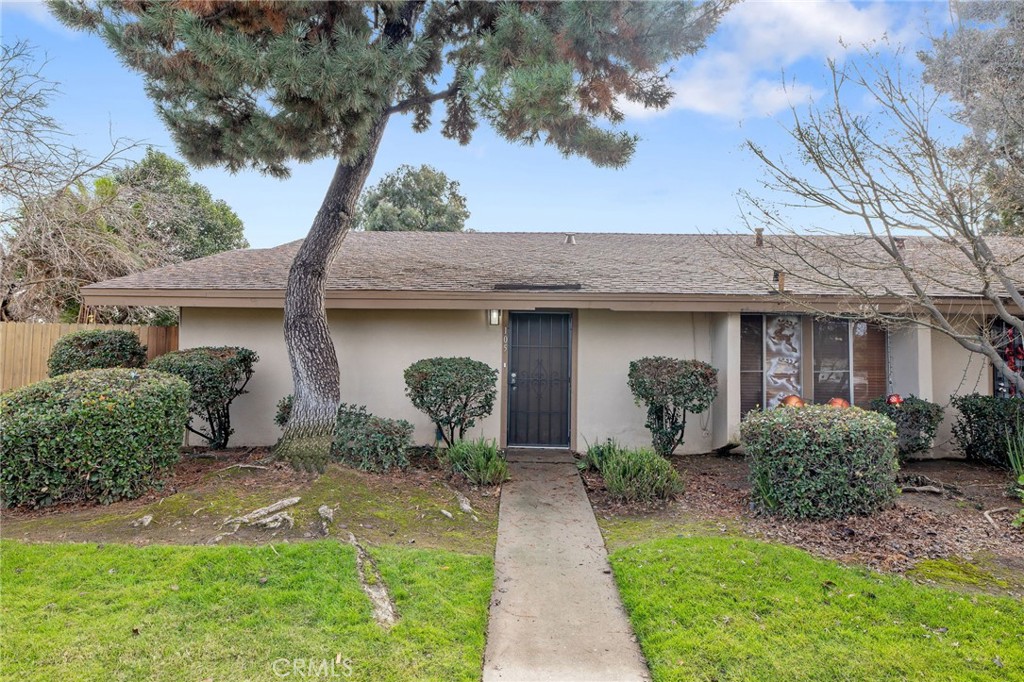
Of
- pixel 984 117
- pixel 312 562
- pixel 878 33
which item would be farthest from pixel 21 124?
pixel 984 117

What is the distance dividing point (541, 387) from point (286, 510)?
4.35 m

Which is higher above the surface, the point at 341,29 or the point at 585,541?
the point at 341,29

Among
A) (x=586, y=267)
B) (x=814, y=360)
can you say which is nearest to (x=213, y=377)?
(x=586, y=267)

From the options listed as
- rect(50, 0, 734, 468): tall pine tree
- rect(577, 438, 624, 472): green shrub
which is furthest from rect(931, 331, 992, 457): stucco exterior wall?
rect(50, 0, 734, 468): tall pine tree

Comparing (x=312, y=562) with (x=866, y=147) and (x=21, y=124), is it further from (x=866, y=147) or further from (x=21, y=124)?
(x=21, y=124)

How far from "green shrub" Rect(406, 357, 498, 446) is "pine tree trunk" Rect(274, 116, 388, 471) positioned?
3.50 feet

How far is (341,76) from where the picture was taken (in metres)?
4.94

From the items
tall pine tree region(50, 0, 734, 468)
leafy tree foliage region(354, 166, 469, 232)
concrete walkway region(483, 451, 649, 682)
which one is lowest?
concrete walkway region(483, 451, 649, 682)

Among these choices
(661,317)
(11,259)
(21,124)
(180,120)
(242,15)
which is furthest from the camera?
(11,259)

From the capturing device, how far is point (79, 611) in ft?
10.6

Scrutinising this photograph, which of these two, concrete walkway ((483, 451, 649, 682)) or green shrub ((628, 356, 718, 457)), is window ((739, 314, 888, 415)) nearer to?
green shrub ((628, 356, 718, 457))

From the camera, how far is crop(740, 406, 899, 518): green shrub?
4629 mm

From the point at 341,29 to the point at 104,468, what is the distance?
481 cm

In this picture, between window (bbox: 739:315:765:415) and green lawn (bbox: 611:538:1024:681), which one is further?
window (bbox: 739:315:765:415)
